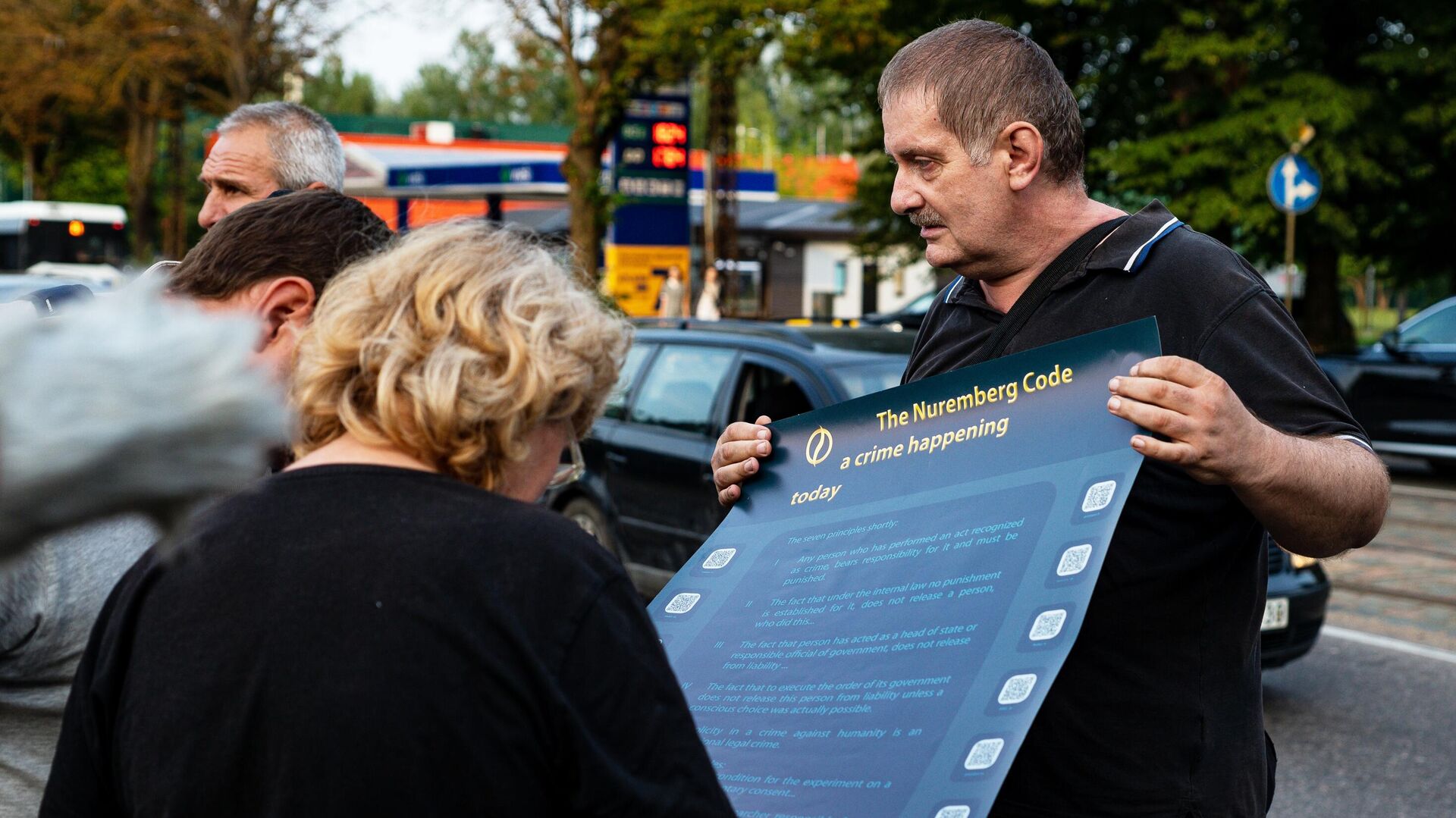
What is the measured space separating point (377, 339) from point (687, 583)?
0.82 meters

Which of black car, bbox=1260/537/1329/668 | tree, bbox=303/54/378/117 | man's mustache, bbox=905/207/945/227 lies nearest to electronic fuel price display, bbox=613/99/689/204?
black car, bbox=1260/537/1329/668

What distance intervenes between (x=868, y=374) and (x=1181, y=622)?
4.72 metres

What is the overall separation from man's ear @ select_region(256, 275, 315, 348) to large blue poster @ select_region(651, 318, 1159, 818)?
65 cm

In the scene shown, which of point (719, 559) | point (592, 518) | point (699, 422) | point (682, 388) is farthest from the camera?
point (592, 518)

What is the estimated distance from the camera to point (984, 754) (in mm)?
1500

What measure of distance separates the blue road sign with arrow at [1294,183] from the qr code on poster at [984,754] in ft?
50.5

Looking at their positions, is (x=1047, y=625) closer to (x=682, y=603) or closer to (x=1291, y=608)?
(x=682, y=603)

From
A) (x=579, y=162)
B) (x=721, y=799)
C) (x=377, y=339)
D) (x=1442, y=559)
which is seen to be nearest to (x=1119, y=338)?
(x=721, y=799)

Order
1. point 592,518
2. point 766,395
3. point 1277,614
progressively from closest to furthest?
point 1277,614 < point 766,395 < point 592,518

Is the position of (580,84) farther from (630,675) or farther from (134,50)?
(630,675)

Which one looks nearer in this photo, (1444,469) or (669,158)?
(1444,469)

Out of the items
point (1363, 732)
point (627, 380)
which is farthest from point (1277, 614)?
point (627, 380)

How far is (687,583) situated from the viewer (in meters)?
2.08

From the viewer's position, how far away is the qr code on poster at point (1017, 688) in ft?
5.00
